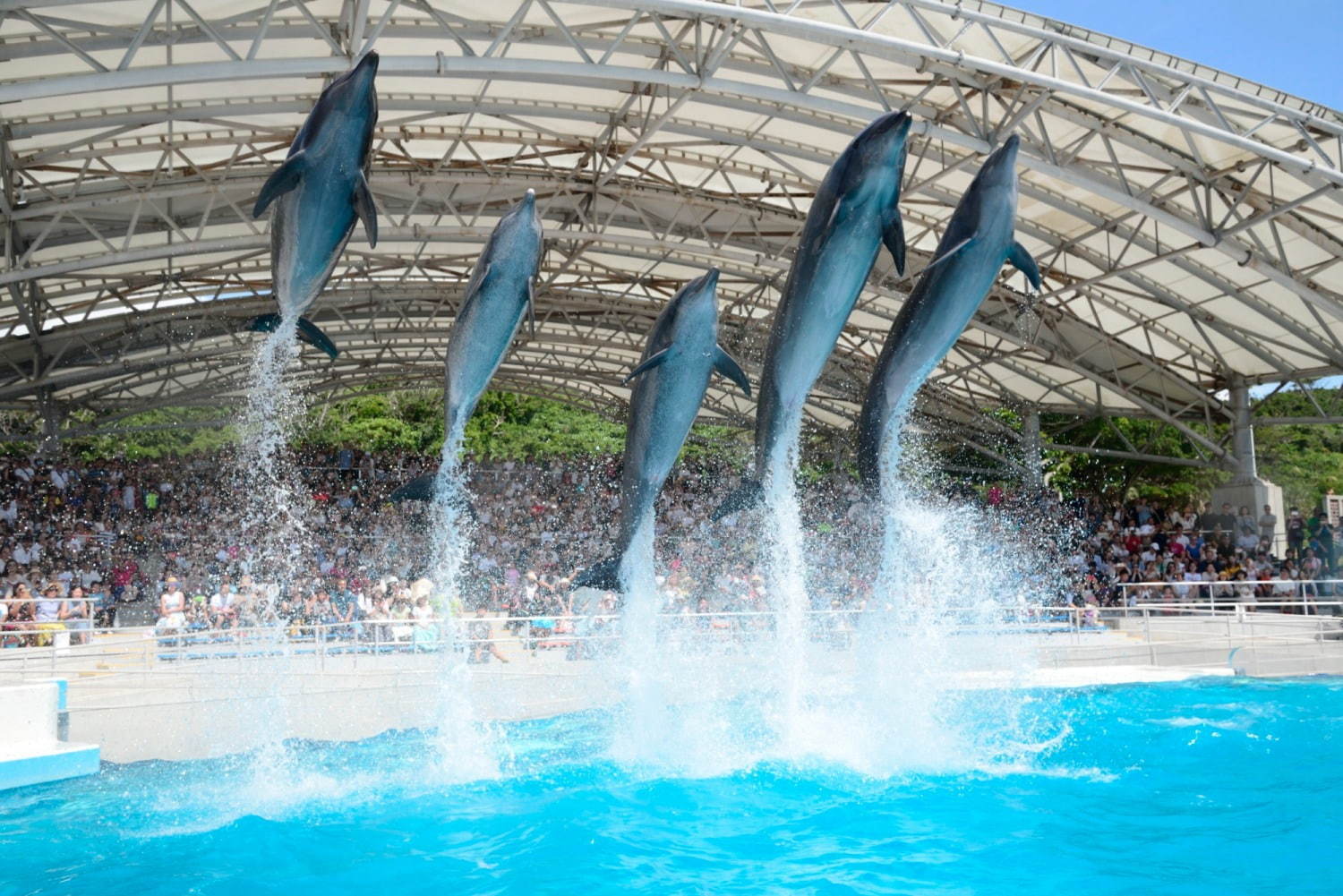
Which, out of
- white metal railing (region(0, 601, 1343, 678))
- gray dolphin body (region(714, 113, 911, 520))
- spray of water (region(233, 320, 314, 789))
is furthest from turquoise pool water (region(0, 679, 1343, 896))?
gray dolphin body (region(714, 113, 911, 520))

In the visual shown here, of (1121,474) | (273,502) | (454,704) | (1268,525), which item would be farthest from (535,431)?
(454,704)

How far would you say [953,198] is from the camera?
1553 cm

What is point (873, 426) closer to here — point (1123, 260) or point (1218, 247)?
point (1218, 247)

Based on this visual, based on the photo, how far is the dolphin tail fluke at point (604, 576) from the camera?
6.93m

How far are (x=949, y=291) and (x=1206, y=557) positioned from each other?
17.2m

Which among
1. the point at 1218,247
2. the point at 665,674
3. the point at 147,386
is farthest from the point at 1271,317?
the point at 147,386

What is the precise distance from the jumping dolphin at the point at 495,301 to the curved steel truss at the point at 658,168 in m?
4.93

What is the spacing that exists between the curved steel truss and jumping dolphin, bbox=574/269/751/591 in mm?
4712

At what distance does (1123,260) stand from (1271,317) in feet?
7.94

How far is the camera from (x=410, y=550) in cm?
2264

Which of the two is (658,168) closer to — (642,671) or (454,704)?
(642,671)

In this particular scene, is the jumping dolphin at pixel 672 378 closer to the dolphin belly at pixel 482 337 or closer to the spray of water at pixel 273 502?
the dolphin belly at pixel 482 337

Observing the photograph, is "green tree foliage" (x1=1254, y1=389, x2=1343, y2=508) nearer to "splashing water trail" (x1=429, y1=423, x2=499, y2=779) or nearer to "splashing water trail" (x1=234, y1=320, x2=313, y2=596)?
"splashing water trail" (x1=234, y1=320, x2=313, y2=596)

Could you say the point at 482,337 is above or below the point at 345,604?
above
